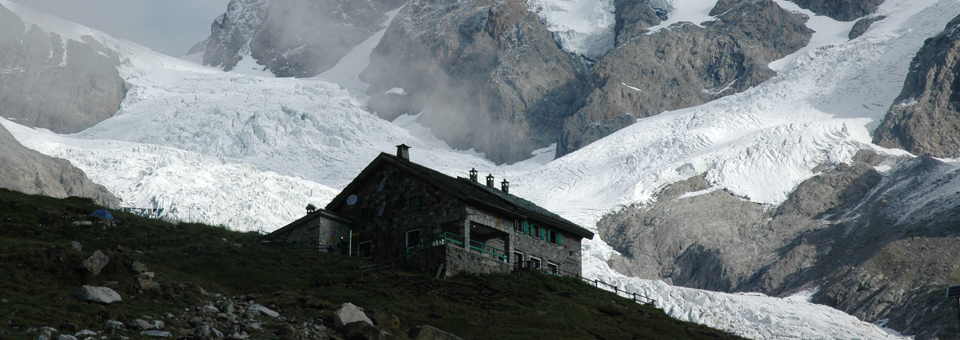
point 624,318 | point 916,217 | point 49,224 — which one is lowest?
point 624,318

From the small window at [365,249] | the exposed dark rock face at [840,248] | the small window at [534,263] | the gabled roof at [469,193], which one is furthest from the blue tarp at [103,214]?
the exposed dark rock face at [840,248]

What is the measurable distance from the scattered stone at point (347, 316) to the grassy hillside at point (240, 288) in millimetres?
603

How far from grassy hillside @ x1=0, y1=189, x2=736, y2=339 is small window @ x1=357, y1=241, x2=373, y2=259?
3.70 m

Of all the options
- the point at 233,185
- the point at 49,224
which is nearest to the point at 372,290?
the point at 49,224

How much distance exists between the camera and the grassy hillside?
27.9 metres

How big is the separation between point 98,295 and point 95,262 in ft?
9.78

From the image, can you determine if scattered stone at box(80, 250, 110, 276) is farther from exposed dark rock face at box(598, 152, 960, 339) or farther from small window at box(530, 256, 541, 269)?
exposed dark rock face at box(598, 152, 960, 339)

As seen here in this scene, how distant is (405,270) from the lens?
42.6 meters

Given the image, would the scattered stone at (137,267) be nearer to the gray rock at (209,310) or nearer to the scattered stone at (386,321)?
the gray rock at (209,310)

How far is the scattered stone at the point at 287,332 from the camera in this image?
2758cm

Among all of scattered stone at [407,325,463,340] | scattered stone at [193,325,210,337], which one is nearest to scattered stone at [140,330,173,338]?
scattered stone at [193,325,210,337]

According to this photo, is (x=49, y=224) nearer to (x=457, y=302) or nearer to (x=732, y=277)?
(x=457, y=302)

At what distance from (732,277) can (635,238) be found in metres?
25.0

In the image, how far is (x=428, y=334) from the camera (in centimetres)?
2956
